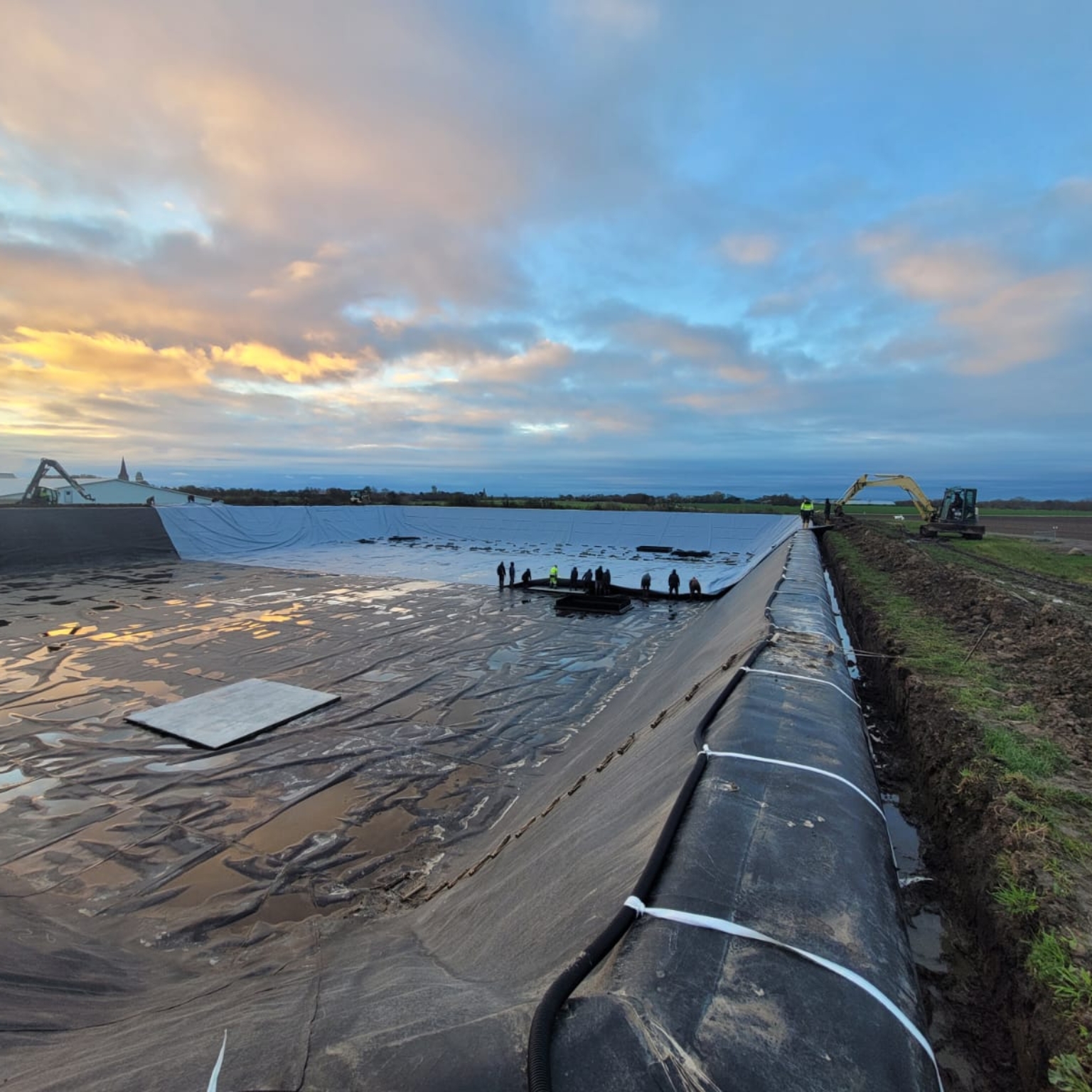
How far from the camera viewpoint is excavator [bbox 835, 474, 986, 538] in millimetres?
19047

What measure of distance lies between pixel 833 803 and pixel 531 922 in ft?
4.33

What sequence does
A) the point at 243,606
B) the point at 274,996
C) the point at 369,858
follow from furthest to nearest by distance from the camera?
1. the point at 243,606
2. the point at 369,858
3. the point at 274,996

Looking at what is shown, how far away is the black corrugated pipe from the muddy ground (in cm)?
119

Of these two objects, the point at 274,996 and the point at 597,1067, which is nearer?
the point at 597,1067

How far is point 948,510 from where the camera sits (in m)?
20.1

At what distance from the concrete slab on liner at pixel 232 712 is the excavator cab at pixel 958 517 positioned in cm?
2108

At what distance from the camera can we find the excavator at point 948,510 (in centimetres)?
1905

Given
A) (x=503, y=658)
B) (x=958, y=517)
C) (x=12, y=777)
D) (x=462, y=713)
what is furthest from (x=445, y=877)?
(x=958, y=517)

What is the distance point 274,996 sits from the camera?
2021 millimetres

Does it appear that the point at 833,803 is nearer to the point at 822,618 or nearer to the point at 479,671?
the point at 822,618

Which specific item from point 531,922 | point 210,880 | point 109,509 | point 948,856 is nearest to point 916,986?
point 531,922

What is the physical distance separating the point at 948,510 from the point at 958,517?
44cm

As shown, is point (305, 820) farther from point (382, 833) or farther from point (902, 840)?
point (902, 840)

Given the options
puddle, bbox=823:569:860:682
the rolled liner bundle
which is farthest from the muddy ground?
the rolled liner bundle
